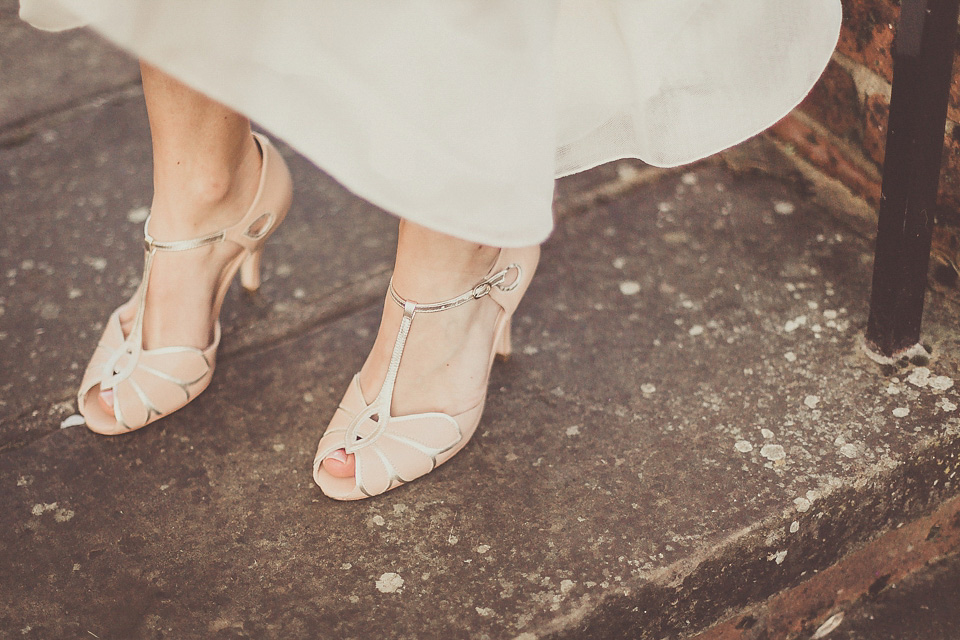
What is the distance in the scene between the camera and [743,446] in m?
1.13

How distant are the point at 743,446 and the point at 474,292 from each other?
1.32 ft

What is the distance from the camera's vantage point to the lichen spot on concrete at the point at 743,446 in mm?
1126

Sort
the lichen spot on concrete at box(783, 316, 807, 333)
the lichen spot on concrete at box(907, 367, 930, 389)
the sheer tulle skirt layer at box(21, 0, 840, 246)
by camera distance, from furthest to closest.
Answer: the lichen spot on concrete at box(783, 316, 807, 333)
the lichen spot on concrete at box(907, 367, 930, 389)
the sheer tulle skirt layer at box(21, 0, 840, 246)

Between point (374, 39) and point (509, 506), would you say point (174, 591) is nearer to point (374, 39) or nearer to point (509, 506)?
point (509, 506)

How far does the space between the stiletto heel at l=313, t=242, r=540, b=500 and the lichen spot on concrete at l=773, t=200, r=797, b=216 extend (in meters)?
0.53

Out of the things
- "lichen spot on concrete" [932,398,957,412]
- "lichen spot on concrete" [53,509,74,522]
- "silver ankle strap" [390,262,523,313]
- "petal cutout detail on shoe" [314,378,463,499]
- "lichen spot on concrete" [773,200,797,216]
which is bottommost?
"lichen spot on concrete" [53,509,74,522]

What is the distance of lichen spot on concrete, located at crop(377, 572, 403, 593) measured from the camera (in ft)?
3.36

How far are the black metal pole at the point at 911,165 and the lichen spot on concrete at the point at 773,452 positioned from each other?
0.22m

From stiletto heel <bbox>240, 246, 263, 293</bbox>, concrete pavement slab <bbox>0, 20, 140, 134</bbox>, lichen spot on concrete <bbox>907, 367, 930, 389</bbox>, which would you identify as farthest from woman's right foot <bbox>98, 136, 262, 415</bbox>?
lichen spot on concrete <bbox>907, 367, 930, 389</bbox>

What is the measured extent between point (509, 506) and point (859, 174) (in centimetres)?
81

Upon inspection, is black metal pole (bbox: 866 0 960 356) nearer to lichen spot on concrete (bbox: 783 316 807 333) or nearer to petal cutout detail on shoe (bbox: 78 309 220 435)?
lichen spot on concrete (bbox: 783 316 807 333)

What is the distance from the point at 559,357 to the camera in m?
1.29

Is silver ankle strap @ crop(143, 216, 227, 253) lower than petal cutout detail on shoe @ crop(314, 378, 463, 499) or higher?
higher

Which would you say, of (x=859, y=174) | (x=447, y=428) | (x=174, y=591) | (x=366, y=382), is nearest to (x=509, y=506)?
(x=447, y=428)
